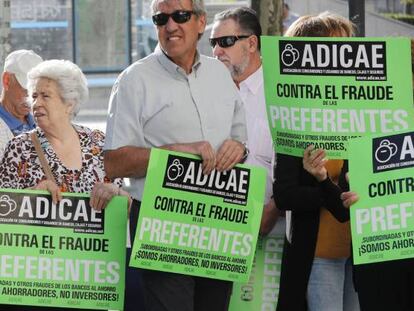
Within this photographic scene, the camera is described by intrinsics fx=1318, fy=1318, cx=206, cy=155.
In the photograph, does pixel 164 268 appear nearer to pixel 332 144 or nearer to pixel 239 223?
pixel 239 223

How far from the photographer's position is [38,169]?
6184 mm

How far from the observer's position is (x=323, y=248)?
19.0 feet

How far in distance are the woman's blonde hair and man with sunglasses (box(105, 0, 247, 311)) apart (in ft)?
1.44


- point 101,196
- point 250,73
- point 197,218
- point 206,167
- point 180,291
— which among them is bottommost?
point 180,291

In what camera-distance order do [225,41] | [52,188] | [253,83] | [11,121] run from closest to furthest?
[52,188] < [253,83] < [225,41] < [11,121]

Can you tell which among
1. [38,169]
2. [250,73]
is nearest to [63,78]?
[38,169]

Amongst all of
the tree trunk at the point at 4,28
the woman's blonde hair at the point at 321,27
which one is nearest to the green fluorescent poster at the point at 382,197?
the woman's blonde hair at the point at 321,27

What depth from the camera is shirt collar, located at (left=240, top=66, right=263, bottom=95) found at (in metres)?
6.88

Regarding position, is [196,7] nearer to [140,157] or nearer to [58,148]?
[140,157]

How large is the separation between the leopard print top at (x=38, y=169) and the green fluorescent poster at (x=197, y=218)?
1.97 ft

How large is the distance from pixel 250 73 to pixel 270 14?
4127mm

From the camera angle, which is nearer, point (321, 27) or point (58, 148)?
point (321, 27)

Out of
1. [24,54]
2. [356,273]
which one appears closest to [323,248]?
[356,273]

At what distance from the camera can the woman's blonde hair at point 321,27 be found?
19.5 feet
